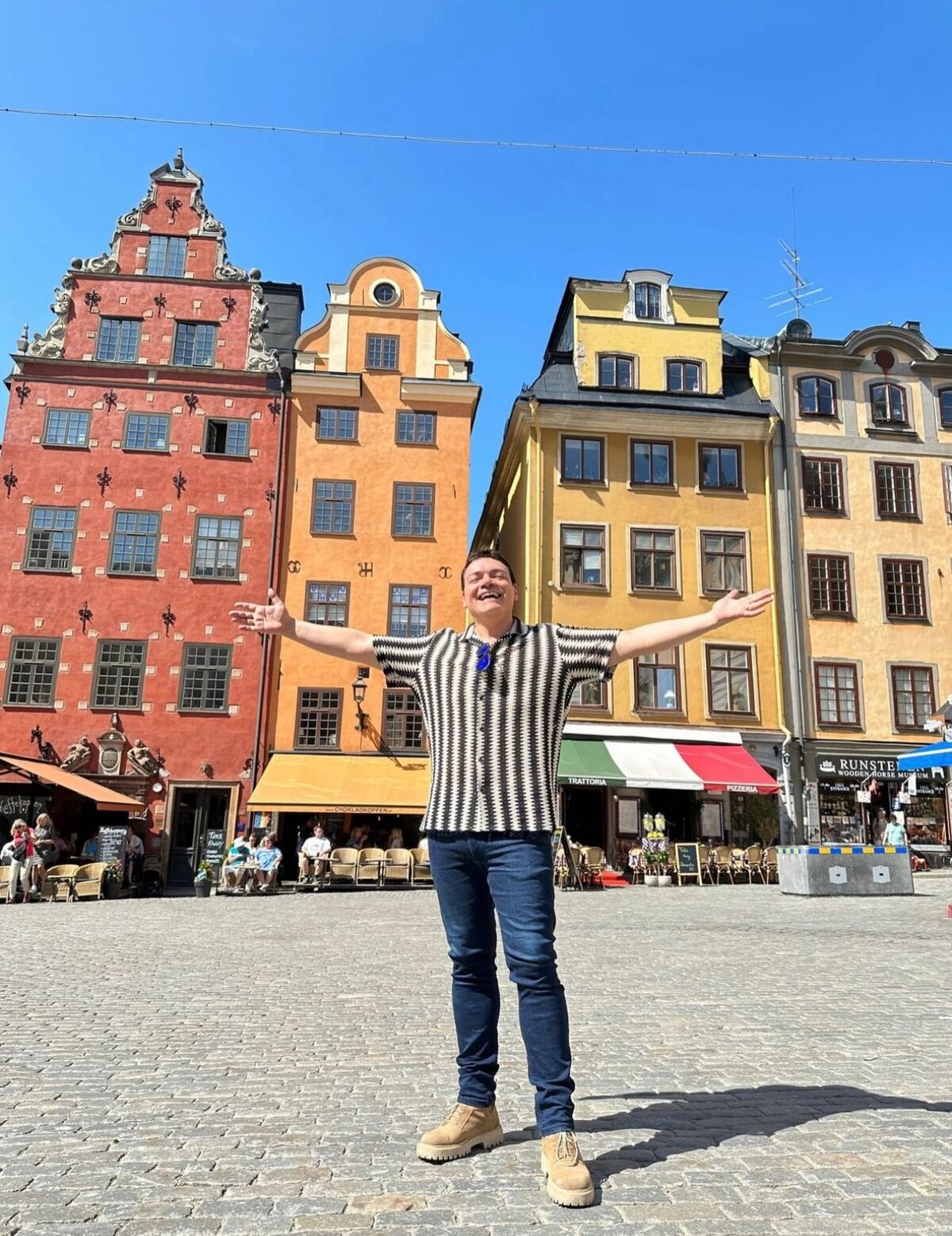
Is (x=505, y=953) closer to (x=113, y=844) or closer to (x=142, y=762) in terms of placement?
(x=113, y=844)

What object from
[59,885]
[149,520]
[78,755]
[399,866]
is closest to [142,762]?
[78,755]

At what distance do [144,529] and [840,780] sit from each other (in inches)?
801

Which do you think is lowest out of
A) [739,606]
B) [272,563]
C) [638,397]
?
[739,606]

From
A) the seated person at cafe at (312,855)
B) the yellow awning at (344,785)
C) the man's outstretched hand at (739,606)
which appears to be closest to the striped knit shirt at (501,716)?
the man's outstretched hand at (739,606)

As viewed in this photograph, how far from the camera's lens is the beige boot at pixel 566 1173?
2.99 meters

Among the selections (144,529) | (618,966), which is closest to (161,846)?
(144,529)

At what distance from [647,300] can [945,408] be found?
9800 mm

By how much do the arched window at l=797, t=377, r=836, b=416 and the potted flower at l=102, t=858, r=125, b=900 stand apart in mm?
22780

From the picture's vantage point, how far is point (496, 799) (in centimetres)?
361

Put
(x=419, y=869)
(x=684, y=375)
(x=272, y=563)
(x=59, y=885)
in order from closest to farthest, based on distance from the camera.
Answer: (x=59, y=885) → (x=419, y=869) → (x=272, y=563) → (x=684, y=375)

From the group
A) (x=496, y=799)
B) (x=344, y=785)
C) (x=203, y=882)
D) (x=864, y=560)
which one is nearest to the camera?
(x=496, y=799)

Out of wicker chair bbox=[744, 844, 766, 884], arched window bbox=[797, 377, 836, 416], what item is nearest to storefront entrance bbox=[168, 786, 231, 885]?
wicker chair bbox=[744, 844, 766, 884]

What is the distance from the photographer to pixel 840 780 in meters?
26.1

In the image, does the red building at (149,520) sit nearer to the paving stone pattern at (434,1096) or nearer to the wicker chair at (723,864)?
the wicker chair at (723,864)
